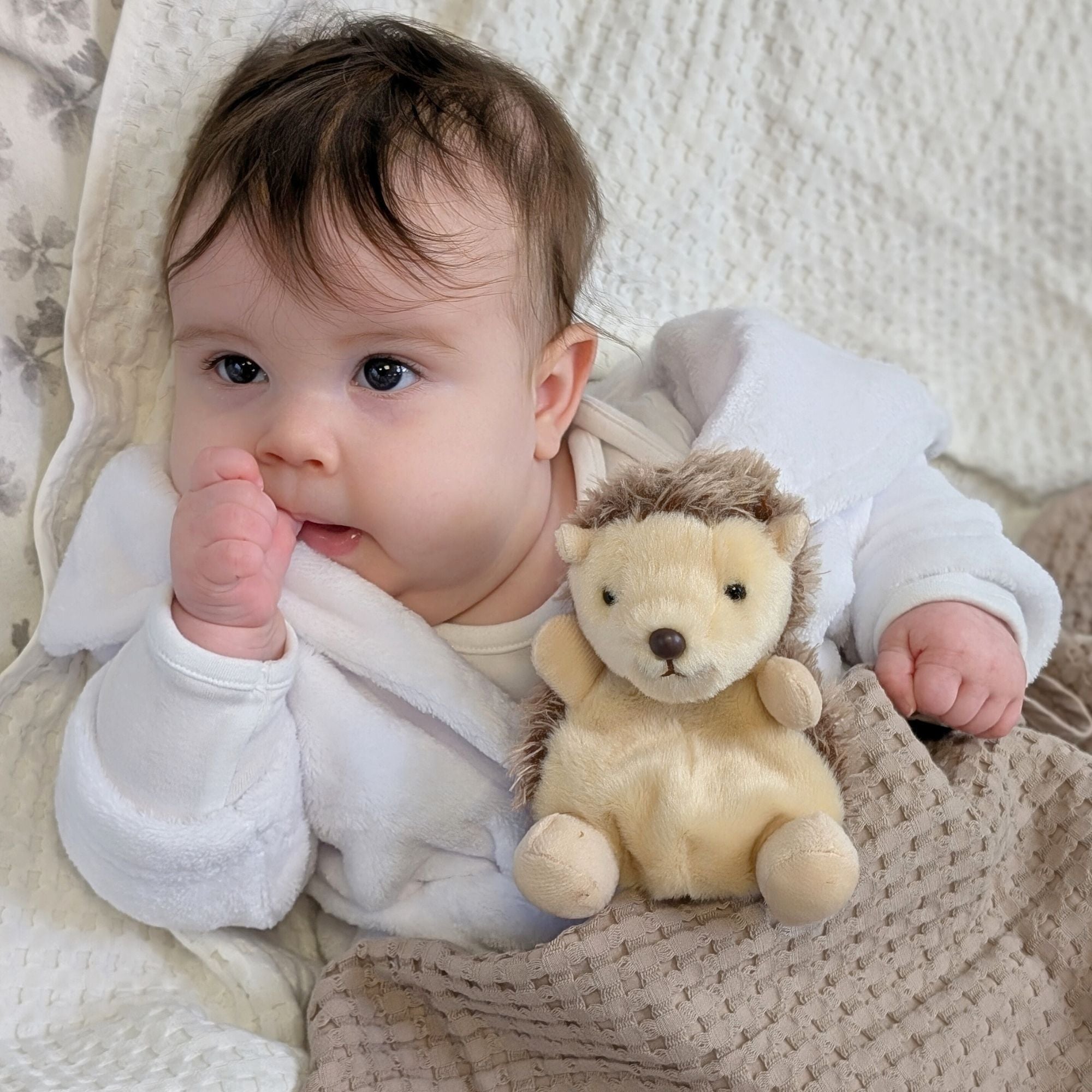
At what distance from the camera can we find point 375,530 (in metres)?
0.92

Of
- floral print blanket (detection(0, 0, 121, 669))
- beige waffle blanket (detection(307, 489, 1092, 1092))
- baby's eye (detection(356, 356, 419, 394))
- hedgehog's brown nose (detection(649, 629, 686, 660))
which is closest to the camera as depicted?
hedgehog's brown nose (detection(649, 629, 686, 660))

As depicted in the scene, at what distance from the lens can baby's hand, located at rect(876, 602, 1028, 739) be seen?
3.12ft

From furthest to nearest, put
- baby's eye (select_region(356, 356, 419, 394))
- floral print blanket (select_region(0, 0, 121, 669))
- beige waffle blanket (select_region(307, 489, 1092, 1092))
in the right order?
floral print blanket (select_region(0, 0, 121, 669)) → baby's eye (select_region(356, 356, 419, 394)) → beige waffle blanket (select_region(307, 489, 1092, 1092))

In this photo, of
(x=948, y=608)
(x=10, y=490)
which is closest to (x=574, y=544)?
(x=948, y=608)

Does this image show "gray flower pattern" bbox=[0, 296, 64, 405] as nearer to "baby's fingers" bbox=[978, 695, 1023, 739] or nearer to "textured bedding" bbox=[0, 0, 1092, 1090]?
"textured bedding" bbox=[0, 0, 1092, 1090]

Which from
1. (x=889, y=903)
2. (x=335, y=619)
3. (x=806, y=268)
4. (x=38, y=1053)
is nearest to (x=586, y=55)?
(x=806, y=268)

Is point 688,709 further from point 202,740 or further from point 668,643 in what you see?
point 202,740

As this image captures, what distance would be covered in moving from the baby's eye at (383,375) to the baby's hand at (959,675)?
468 millimetres

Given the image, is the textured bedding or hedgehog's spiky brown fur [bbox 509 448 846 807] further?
the textured bedding

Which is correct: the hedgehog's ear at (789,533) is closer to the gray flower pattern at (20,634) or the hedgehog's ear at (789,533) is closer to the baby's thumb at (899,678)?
the baby's thumb at (899,678)

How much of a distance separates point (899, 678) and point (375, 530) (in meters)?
0.45

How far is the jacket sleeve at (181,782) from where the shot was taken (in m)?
0.85

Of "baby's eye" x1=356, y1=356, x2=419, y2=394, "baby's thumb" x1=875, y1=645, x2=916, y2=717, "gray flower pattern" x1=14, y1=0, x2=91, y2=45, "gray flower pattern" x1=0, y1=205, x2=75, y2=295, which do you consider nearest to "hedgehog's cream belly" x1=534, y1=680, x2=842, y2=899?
"baby's thumb" x1=875, y1=645, x2=916, y2=717

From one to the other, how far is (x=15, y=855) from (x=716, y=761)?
62cm
